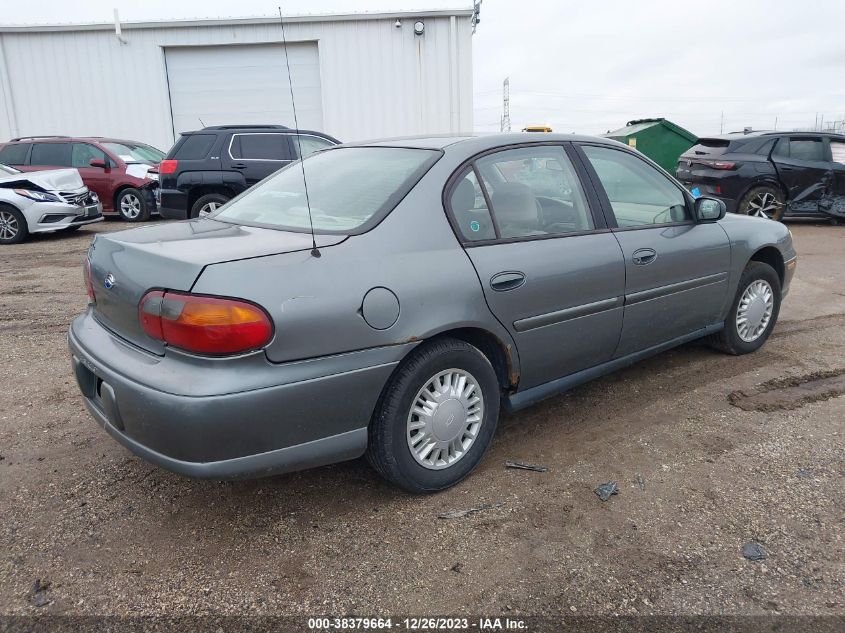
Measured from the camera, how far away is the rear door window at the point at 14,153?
1196 centimetres

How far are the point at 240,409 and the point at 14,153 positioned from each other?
40.6 feet

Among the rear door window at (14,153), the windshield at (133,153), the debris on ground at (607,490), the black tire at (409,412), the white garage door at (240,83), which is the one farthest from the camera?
the white garage door at (240,83)

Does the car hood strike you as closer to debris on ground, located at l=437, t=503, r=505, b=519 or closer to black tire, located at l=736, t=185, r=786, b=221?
debris on ground, located at l=437, t=503, r=505, b=519

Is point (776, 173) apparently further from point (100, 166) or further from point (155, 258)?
point (100, 166)

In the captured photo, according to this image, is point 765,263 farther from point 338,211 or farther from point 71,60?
point 71,60

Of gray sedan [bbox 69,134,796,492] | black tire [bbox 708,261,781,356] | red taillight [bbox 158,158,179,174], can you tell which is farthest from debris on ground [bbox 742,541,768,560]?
red taillight [bbox 158,158,179,174]

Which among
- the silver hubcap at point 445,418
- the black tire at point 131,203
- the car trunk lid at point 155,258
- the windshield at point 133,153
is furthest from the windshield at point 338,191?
the windshield at point 133,153

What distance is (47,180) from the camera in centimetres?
1003

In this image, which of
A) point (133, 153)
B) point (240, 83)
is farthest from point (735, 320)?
point (240, 83)

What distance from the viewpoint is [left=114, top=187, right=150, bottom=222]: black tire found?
11.9 m

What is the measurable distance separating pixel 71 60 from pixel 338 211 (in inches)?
658

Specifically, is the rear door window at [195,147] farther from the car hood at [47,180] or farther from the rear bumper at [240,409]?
the rear bumper at [240,409]

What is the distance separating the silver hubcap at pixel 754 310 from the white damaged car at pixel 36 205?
9.48 m

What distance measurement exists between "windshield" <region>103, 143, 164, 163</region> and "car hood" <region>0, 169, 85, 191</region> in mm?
1703
